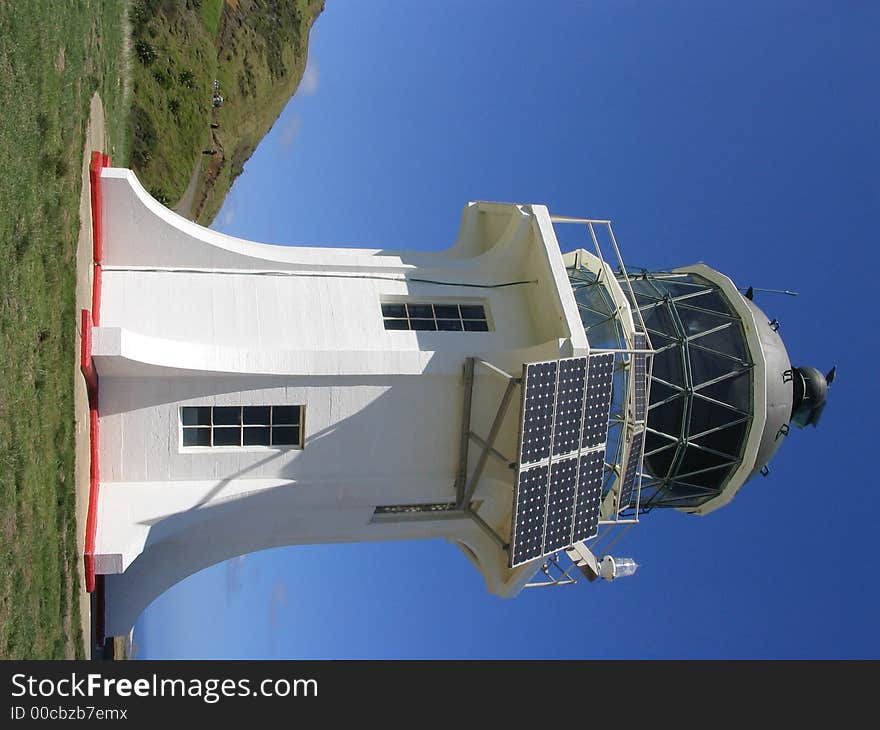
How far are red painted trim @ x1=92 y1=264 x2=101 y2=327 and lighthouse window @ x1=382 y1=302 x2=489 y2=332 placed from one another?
740 cm

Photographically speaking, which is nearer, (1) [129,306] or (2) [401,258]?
(1) [129,306]

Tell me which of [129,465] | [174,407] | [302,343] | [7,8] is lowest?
[129,465]

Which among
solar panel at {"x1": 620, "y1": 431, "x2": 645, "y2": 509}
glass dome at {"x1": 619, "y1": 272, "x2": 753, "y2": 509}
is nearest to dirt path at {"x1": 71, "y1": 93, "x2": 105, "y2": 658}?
solar panel at {"x1": 620, "y1": 431, "x2": 645, "y2": 509}

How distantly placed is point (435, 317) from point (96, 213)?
376 inches

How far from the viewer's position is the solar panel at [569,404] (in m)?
20.7

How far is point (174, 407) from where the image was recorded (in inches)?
810

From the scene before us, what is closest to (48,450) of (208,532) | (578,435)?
(208,532)

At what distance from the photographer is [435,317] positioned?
76.6ft

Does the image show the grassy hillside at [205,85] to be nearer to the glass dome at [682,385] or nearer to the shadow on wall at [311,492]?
the shadow on wall at [311,492]

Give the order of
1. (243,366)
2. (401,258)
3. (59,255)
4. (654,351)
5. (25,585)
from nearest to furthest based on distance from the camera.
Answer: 1. (25,585)
2. (59,255)
3. (243,366)
4. (654,351)
5. (401,258)

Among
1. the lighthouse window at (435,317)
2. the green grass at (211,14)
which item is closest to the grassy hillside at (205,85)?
the green grass at (211,14)

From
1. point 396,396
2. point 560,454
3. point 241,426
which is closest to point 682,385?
point 560,454

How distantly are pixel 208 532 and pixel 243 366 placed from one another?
18.1ft

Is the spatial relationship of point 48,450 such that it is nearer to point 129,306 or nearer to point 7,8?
point 129,306
